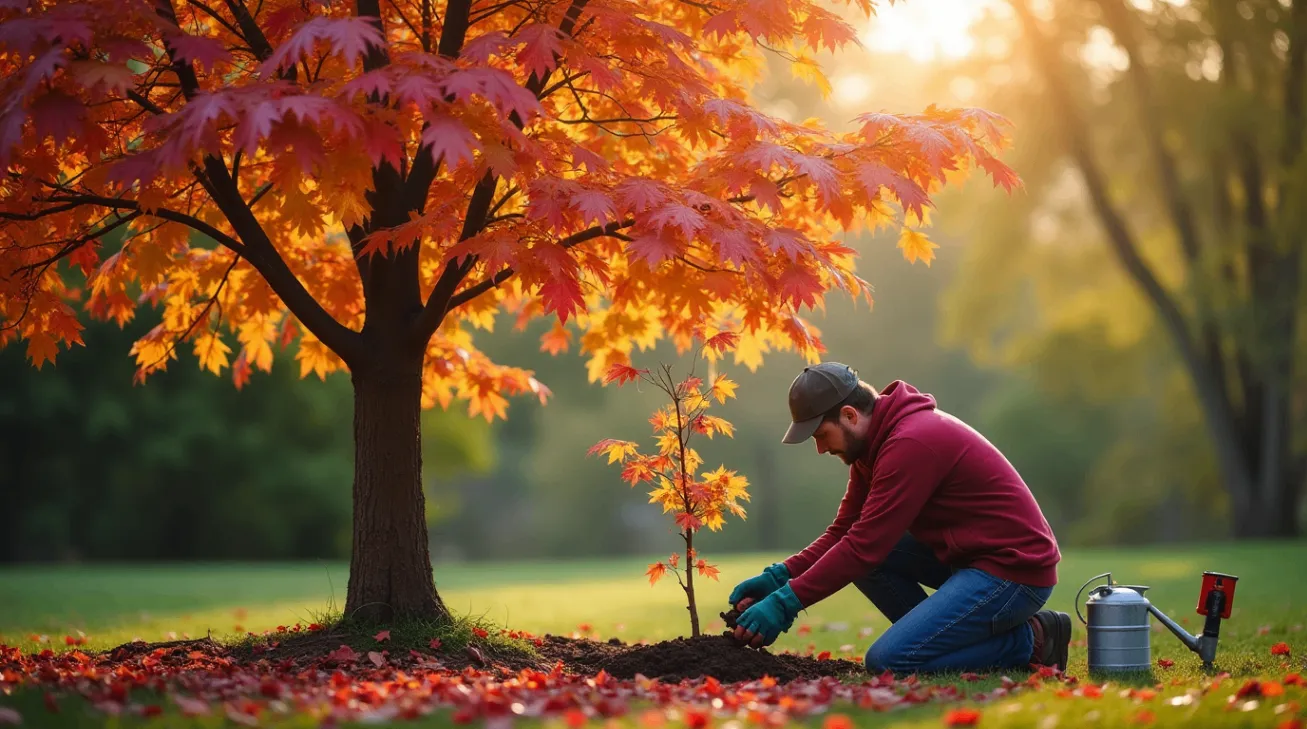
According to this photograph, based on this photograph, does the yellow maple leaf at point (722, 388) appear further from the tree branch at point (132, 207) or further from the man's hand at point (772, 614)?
the tree branch at point (132, 207)

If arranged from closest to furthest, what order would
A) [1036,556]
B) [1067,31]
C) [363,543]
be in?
[1036,556] → [363,543] → [1067,31]

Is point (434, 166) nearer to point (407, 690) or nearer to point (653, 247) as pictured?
point (653, 247)

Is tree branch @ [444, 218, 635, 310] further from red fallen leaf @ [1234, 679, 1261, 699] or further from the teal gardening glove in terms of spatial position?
red fallen leaf @ [1234, 679, 1261, 699]

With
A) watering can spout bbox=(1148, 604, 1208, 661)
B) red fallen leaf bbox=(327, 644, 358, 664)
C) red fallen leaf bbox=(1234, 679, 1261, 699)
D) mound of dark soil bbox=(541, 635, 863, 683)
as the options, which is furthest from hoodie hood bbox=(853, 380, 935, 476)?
red fallen leaf bbox=(327, 644, 358, 664)

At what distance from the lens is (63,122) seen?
13.5 ft

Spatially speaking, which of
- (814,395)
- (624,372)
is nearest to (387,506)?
(624,372)

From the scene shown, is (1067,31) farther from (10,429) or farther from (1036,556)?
(10,429)

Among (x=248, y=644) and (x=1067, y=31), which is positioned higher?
(x=1067, y=31)

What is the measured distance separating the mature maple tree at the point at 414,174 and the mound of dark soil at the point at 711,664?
121 centimetres

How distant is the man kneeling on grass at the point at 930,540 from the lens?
187 inches

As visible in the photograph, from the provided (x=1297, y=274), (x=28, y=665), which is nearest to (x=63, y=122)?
(x=28, y=665)

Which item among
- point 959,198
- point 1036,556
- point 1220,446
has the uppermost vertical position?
point 959,198

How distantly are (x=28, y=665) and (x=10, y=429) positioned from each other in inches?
834

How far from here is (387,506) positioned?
5.78m
